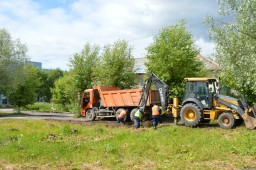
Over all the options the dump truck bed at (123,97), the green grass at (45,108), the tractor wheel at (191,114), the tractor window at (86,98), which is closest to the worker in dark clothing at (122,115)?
the dump truck bed at (123,97)

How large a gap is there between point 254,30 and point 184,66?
40.9ft

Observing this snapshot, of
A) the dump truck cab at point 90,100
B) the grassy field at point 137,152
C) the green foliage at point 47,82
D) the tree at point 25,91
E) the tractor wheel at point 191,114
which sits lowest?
A: the grassy field at point 137,152

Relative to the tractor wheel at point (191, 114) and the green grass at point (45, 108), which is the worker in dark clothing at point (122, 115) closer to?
the tractor wheel at point (191, 114)

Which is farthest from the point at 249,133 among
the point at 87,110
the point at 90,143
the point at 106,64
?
the point at 106,64

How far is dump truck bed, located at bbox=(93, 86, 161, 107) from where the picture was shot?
22.4 meters

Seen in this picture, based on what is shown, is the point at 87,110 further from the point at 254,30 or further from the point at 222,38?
the point at 254,30

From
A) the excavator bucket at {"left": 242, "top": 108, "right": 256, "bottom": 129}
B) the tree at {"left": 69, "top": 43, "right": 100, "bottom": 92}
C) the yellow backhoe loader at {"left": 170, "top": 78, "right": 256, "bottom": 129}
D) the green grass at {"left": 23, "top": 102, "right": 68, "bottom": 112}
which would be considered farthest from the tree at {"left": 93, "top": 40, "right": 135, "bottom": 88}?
the green grass at {"left": 23, "top": 102, "right": 68, "bottom": 112}

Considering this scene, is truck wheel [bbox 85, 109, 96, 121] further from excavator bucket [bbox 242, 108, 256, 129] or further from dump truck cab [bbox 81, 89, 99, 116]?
excavator bucket [bbox 242, 108, 256, 129]

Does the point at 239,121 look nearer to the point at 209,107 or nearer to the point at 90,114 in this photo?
the point at 209,107

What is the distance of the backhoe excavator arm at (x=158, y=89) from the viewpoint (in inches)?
819

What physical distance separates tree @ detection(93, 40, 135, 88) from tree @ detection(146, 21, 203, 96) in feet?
14.0

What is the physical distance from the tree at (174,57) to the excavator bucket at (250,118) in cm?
821

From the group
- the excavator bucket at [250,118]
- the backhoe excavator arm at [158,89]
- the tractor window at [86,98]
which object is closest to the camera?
the excavator bucket at [250,118]

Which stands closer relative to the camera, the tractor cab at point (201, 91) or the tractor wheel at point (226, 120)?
the tractor wheel at point (226, 120)
